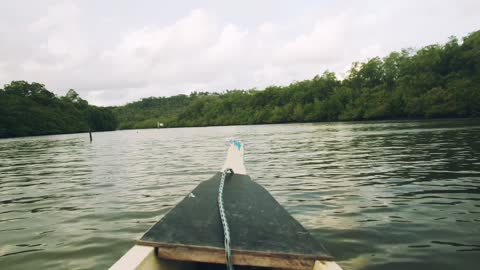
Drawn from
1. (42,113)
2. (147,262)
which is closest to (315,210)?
(147,262)

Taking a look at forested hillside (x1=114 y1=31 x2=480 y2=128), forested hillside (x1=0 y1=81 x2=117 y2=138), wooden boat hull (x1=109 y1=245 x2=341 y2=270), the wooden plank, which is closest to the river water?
the wooden plank

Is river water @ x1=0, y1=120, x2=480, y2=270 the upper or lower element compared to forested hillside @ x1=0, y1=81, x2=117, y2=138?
lower

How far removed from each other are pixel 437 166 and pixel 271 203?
32.5 ft

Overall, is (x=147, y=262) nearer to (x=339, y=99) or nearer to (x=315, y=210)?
(x=315, y=210)

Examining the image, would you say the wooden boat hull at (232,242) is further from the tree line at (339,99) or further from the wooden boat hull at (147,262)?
the tree line at (339,99)

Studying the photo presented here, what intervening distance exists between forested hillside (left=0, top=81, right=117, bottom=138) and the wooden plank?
117 metres

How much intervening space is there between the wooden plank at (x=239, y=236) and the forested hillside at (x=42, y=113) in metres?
117

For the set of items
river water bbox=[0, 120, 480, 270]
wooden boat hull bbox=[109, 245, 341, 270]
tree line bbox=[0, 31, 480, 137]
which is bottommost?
river water bbox=[0, 120, 480, 270]

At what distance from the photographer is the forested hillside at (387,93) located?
7712 cm

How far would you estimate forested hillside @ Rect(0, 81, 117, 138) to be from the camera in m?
106

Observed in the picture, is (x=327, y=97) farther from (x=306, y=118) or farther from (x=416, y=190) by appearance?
(x=416, y=190)

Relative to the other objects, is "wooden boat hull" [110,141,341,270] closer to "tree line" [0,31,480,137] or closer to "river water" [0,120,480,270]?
"river water" [0,120,480,270]

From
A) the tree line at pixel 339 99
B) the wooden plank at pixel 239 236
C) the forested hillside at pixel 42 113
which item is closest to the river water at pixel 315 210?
the wooden plank at pixel 239 236

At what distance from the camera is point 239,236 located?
326 centimetres
